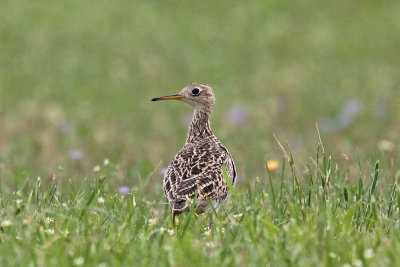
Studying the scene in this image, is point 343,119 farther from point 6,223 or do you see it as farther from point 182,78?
point 6,223

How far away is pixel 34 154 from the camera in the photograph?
10.8 m

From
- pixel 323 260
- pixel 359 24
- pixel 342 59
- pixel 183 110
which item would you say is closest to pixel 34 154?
pixel 183 110

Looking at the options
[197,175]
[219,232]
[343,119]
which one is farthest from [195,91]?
[343,119]

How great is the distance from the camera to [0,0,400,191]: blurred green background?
11.6 meters

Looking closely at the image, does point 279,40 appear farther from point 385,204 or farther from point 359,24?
point 385,204

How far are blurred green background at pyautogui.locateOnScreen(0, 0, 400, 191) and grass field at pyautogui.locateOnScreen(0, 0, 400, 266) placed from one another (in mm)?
40

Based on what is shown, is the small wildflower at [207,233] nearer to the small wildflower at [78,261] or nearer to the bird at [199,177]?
the bird at [199,177]

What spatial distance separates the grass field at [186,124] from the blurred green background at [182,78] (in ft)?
0.13

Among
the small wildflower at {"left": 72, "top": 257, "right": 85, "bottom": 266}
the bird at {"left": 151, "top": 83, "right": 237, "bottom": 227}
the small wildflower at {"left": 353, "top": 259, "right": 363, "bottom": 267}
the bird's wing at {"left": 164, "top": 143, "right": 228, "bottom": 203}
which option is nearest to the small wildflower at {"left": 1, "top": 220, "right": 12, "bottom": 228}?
the small wildflower at {"left": 72, "top": 257, "right": 85, "bottom": 266}

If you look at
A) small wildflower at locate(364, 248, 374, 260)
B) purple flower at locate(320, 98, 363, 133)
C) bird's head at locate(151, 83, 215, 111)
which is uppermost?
bird's head at locate(151, 83, 215, 111)

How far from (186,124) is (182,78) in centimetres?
265

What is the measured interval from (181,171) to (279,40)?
38.5 ft

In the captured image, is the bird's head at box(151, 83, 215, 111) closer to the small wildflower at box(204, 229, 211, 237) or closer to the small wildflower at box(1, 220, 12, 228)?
the small wildflower at box(204, 229, 211, 237)

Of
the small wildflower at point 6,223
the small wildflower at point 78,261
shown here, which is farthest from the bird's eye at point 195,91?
the small wildflower at point 78,261
